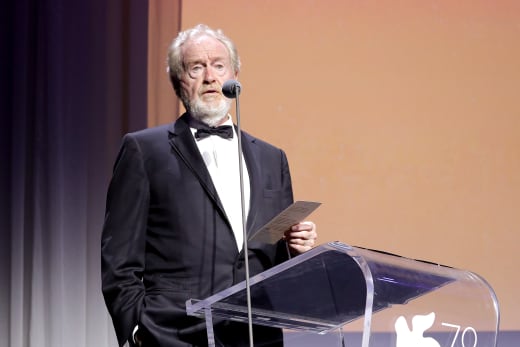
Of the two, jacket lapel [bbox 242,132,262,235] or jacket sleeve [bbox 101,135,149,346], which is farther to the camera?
jacket lapel [bbox 242,132,262,235]

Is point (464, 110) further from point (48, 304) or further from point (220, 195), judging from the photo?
point (48, 304)

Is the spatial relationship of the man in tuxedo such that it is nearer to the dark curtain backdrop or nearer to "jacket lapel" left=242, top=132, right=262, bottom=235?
"jacket lapel" left=242, top=132, right=262, bottom=235

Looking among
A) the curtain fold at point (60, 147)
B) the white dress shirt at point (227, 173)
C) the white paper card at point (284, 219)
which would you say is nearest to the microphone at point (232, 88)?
the white paper card at point (284, 219)

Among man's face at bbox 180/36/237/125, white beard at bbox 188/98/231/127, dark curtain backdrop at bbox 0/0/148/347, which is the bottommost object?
dark curtain backdrop at bbox 0/0/148/347

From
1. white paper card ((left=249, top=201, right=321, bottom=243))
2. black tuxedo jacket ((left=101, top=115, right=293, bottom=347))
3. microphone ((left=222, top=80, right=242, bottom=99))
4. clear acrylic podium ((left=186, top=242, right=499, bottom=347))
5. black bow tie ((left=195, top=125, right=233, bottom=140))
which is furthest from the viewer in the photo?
black bow tie ((left=195, top=125, right=233, bottom=140))

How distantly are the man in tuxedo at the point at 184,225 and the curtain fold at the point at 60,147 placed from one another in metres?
1.22

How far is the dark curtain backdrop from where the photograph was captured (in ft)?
11.4

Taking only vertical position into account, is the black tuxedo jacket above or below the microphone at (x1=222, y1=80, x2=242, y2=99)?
below

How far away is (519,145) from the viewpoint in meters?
3.36

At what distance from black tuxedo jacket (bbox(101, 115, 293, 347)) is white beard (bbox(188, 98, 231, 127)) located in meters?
0.12

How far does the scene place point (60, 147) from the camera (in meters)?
3.53

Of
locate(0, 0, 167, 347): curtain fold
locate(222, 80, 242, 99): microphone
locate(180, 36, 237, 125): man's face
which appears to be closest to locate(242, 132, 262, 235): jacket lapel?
locate(180, 36, 237, 125): man's face

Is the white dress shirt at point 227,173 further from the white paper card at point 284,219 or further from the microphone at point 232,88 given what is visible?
the microphone at point 232,88

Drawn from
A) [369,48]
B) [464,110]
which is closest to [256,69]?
[369,48]
